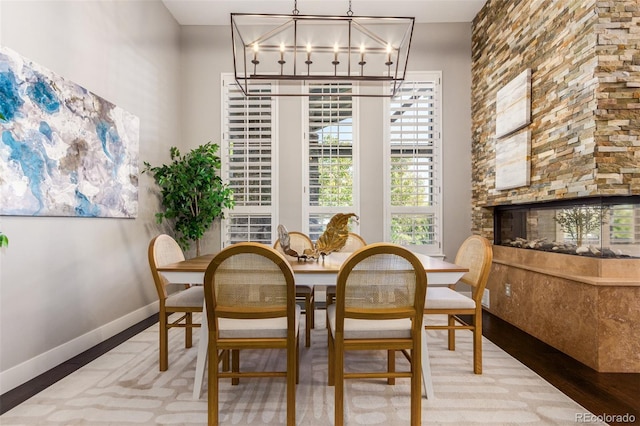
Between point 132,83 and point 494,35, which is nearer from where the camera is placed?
point 132,83

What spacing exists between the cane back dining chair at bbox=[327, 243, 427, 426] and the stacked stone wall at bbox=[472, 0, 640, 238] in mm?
1626

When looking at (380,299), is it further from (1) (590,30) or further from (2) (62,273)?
(1) (590,30)

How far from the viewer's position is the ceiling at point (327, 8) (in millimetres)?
3758

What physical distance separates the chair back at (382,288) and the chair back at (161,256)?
1215mm

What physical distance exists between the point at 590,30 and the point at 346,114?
240 cm

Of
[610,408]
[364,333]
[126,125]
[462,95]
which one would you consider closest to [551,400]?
[610,408]

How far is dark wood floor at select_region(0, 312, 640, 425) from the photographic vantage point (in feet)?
5.88

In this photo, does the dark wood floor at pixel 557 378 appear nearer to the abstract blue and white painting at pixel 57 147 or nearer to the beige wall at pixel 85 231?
the beige wall at pixel 85 231

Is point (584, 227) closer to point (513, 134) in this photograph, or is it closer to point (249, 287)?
point (513, 134)

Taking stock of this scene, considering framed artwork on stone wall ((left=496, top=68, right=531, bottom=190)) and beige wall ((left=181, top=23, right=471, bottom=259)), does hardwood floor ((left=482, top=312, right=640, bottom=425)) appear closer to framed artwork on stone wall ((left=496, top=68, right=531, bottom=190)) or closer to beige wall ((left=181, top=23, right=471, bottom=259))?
framed artwork on stone wall ((left=496, top=68, right=531, bottom=190))

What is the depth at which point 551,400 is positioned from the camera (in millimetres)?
1837

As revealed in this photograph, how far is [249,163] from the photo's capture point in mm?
4176

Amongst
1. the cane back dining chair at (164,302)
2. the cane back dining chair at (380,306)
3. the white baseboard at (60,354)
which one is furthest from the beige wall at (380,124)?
the cane back dining chair at (380,306)

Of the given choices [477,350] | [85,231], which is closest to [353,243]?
[477,350]
